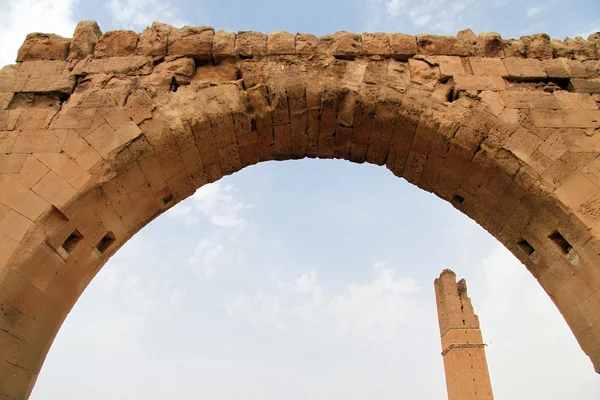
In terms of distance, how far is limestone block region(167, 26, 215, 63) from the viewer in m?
4.56

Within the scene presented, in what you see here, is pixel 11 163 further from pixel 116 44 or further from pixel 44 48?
pixel 116 44

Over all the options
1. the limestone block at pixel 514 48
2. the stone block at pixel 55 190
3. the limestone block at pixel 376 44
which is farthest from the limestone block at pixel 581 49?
the stone block at pixel 55 190

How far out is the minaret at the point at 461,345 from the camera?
17.5 meters

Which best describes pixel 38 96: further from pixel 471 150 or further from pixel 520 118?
pixel 520 118

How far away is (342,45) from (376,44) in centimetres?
38

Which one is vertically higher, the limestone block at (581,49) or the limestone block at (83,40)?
the limestone block at (581,49)

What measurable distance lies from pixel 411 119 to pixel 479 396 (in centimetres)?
1674

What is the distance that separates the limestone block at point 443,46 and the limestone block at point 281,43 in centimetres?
141

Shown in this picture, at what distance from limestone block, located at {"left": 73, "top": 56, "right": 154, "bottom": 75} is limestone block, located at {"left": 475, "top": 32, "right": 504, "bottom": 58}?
3.64m

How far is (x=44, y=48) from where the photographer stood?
4.62 meters

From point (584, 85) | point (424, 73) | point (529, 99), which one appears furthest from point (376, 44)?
point (584, 85)

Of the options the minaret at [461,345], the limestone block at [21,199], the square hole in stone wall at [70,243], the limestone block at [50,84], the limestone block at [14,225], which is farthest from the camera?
the minaret at [461,345]

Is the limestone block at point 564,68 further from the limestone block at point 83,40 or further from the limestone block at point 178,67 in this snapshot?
the limestone block at point 83,40

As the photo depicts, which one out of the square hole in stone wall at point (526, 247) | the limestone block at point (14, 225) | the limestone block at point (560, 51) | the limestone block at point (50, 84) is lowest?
the limestone block at point (14, 225)
